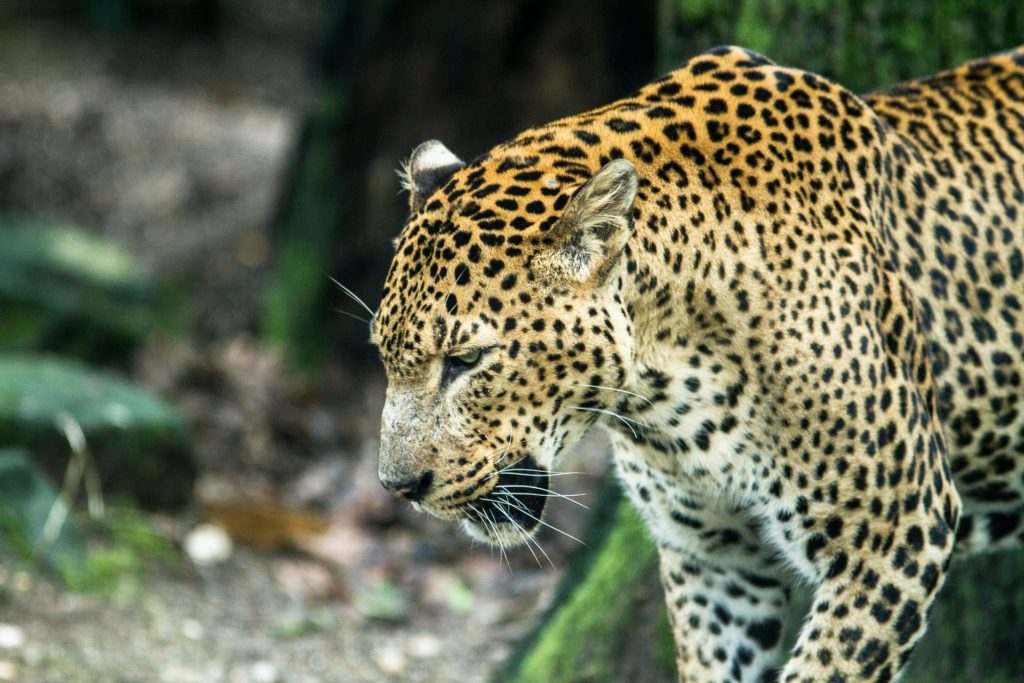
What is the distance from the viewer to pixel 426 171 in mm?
5098

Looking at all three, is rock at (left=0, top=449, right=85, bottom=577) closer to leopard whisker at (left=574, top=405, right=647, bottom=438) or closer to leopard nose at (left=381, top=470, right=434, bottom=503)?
leopard nose at (left=381, top=470, right=434, bottom=503)

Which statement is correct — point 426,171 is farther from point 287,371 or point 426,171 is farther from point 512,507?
point 287,371

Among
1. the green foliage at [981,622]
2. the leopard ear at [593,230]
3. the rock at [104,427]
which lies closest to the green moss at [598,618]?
the green foliage at [981,622]

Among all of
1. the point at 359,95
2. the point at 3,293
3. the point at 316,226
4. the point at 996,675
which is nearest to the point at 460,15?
the point at 359,95

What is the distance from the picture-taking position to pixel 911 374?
4.99m

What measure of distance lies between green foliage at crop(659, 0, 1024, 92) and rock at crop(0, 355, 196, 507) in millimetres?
4783

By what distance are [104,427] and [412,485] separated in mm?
4991

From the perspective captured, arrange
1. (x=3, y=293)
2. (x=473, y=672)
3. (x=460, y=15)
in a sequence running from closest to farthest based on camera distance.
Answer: (x=473, y=672) → (x=3, y=293) → (x=460, y=15)

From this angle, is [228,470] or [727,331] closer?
[727,331]

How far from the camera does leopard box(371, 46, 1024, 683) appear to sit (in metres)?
4.61

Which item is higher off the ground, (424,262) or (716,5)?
(716,5)

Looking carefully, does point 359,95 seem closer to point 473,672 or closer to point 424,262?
point 473,672

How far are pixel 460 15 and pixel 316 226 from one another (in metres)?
2.53

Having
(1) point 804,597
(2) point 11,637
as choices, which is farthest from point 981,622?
(2) point 11,637
